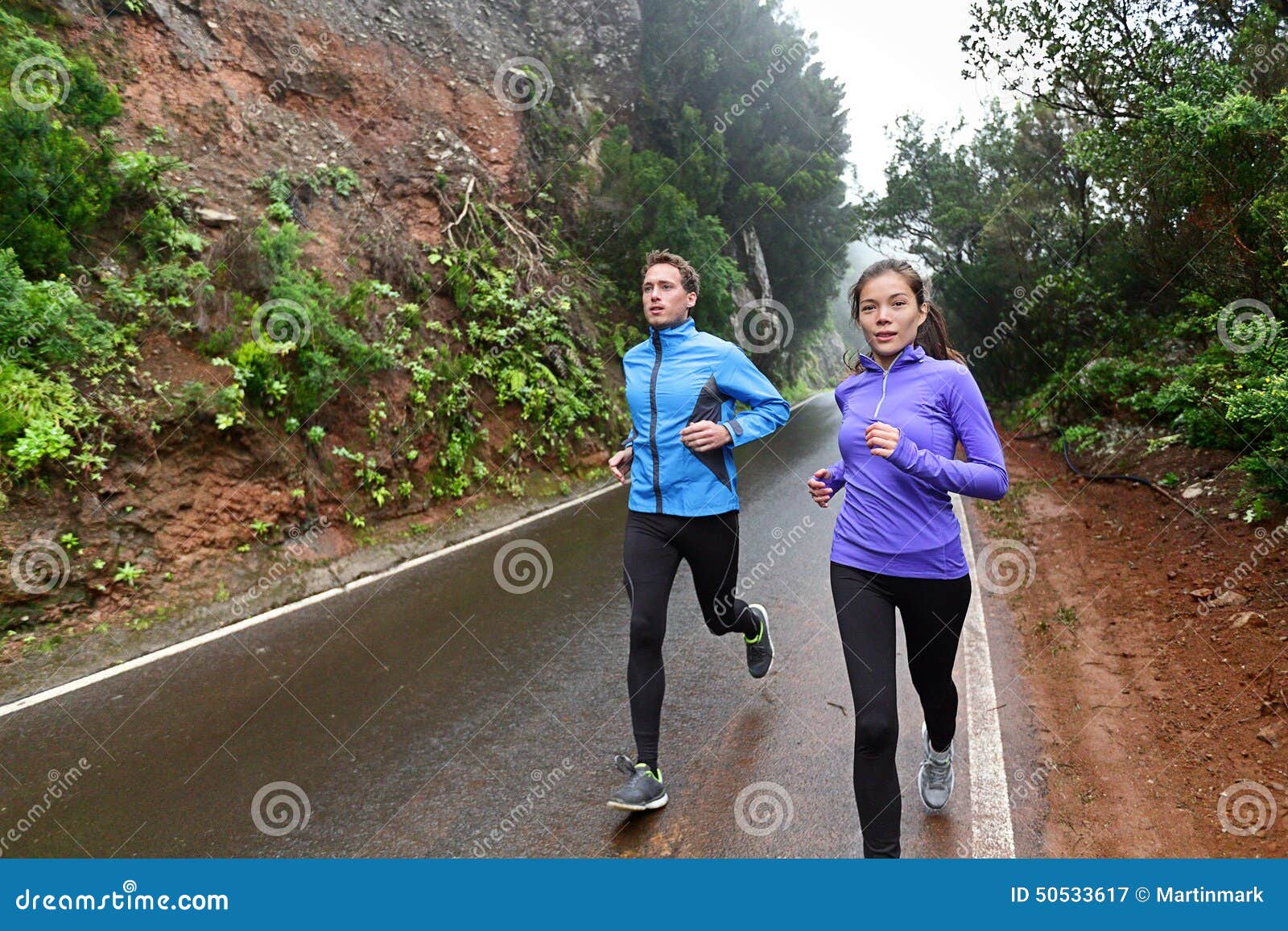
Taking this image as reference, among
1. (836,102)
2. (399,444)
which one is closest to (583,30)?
(836,102)

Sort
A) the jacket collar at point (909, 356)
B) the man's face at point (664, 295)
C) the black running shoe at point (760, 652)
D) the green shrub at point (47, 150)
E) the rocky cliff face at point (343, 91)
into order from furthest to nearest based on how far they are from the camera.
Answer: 1. the rocky cliff face at point (343, 91)
2. the green shrub at point (47, 150)
3. the black running shoe at point (760, 652)
4. the man's face at point (664, 295)
5. the jacket collar at point (909, 356)

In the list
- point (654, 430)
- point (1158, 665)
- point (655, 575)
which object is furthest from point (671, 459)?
point (1158, 665)

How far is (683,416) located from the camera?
4.03 meters

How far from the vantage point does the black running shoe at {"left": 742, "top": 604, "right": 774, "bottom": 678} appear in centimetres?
518

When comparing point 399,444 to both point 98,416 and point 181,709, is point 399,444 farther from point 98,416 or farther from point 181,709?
point 181,709

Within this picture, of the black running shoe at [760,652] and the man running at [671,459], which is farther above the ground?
the man running at [671,459]

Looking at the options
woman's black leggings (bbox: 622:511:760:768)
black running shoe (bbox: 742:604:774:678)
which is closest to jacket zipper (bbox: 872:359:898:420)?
woman's black leggings (bbox: 622:511:760:768)

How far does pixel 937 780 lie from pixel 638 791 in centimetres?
138

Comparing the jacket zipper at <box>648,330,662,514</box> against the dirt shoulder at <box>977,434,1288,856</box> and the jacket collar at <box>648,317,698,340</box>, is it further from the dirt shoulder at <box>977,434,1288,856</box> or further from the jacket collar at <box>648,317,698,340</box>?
the dirt shoulder at <box>977,434,1288,856</box>

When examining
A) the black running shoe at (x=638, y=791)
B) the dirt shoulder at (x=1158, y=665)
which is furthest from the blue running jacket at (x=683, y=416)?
the dirt shoulder at (x=1158, y=665)

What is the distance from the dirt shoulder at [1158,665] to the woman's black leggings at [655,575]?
5.96 feet

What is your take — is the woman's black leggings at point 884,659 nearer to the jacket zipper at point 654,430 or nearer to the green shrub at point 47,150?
the jacket zipper at point 654,430

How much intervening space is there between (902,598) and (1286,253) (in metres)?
6.66

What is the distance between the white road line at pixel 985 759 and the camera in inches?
142
